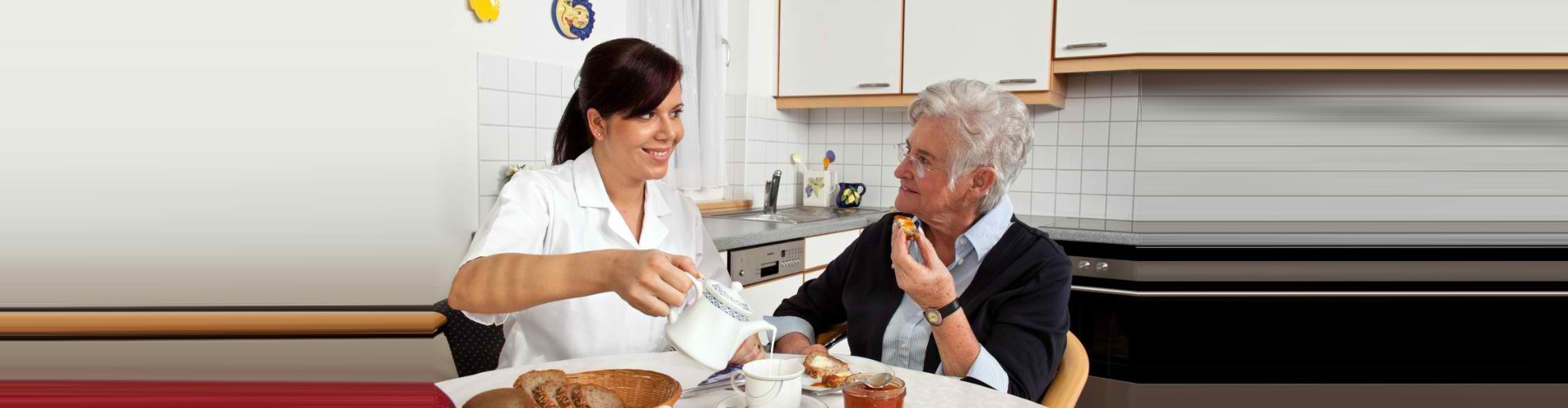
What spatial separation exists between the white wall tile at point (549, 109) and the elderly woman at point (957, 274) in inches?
45.5

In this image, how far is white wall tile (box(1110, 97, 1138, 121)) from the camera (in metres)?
3.23

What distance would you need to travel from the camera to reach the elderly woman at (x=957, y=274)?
129 cm

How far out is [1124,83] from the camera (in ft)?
10.7

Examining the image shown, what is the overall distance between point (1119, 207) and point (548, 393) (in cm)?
299

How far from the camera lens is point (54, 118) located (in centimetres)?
22

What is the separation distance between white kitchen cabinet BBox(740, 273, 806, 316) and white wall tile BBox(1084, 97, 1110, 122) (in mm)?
1510

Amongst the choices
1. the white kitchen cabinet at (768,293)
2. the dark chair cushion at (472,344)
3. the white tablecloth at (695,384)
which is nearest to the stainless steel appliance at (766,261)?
the white kitchen cabinet at (768,293)

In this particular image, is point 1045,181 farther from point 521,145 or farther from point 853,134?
point 521,145

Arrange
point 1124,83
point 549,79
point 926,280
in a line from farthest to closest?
1. point 1124,83
2. point 549,79
3. point 926,280

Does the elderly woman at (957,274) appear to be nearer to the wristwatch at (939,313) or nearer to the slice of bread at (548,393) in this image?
the wristwatch at (939,313)

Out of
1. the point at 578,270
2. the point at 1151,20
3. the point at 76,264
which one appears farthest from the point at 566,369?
the point at 1151,20

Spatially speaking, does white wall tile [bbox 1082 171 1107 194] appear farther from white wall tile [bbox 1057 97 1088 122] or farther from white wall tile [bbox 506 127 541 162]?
white wall tile [bbox 506 127 541 162]

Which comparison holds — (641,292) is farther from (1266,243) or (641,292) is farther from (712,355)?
(1266,243)

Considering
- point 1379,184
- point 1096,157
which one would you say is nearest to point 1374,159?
point 1379,184
